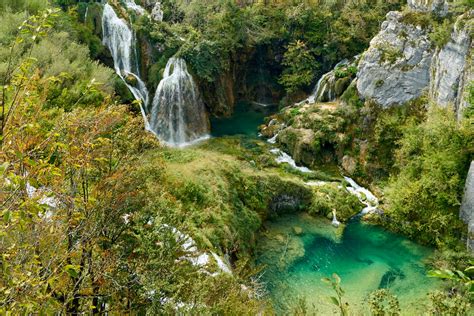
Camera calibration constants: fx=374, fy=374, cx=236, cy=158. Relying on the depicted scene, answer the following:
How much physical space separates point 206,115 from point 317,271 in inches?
590

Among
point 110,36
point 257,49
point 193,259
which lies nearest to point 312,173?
point 193,259

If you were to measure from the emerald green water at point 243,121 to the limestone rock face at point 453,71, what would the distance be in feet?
37.8

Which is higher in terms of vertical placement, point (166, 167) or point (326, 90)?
point (326, 90)

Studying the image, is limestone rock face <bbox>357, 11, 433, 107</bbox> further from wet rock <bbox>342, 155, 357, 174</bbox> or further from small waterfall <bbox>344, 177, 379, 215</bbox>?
small waterfall <bbox>344, 177, 379, 215</bbox>

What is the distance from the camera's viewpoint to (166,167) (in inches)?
545

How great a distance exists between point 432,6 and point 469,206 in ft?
38.0

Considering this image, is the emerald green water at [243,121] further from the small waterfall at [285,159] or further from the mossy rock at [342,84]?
the mossy rock at [342,84]

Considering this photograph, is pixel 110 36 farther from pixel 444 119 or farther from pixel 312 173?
pixel 444 119

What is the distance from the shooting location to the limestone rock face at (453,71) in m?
16.5

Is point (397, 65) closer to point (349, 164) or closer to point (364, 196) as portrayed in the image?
point (349, 164)

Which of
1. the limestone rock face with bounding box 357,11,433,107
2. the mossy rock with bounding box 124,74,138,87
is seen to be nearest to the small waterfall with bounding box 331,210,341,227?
the limestone rock face with bounding box 357,11,433,107

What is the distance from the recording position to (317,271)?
14.0 meters

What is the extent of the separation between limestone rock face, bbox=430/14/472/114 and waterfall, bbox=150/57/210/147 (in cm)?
1415

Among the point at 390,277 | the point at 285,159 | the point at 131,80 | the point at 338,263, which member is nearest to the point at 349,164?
the point at 285,159
